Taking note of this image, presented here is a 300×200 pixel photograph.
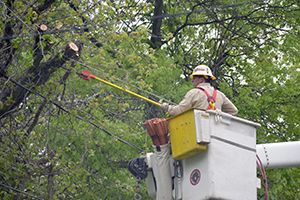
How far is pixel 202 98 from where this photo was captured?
5.93 m

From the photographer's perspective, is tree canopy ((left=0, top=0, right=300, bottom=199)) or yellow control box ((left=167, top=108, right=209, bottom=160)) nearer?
yellow control box ((left=167, top=108, right=209, bottom=160))

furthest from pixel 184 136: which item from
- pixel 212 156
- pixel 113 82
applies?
pixel 113 82

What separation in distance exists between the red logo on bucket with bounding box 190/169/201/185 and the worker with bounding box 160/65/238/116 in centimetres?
94

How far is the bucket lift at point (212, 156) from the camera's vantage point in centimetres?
518

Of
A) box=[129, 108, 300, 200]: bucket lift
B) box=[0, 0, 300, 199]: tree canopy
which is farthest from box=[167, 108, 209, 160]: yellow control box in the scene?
box=[0, 0, 300, 199]: tree canopy

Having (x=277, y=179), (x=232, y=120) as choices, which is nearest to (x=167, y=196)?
(x=232, y=120)

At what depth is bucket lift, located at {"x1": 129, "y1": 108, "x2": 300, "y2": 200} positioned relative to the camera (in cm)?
518

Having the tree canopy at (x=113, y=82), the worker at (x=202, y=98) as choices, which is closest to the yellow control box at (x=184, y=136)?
the worker at (x=202, y=98)

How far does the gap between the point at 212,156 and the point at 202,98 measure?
3.27 ft

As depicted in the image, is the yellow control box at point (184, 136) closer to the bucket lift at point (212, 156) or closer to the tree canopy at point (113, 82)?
the bucket lift at point (212, 156)

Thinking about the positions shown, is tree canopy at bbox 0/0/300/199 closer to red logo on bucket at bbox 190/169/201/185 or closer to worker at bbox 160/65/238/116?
worker at bbox 160/65/238/116

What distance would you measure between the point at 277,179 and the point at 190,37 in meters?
6.08

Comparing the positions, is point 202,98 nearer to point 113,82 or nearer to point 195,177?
point 195,177

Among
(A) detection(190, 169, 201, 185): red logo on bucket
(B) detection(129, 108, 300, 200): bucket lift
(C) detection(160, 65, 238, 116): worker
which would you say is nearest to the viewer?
(B) detection(129, 108, 300, 200): bucket lift
